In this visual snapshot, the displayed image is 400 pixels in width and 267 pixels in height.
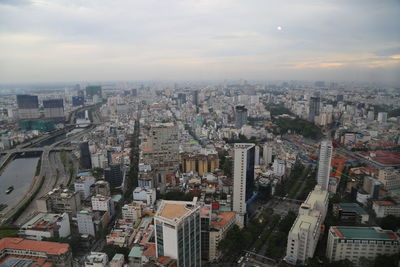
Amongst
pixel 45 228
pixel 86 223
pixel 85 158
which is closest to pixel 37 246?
pixel 45 228

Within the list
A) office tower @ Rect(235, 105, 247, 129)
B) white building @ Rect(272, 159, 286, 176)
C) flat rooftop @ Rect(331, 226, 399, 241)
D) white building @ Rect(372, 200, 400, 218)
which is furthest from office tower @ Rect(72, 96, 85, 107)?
white building @ Rect(372, 200, 400, 218)

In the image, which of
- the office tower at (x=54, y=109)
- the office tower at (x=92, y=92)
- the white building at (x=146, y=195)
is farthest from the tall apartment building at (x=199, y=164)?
the office tower at (x=92, y=92)

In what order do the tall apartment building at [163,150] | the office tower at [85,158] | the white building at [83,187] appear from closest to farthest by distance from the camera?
the white building at [83,187]
the tall apartment building at [163,150]
the office tower at [85,158]

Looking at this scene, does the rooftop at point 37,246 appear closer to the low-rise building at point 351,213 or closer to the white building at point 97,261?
the white building at point 97,261

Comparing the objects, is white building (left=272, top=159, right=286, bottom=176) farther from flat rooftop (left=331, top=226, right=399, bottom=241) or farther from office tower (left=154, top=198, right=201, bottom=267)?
office tower (left=154, top=198, right=201, bottom=267)

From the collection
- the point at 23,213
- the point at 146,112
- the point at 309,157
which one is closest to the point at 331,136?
the point at 309,157

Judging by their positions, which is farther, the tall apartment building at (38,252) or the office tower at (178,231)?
the tall apartment building at (38,252)
